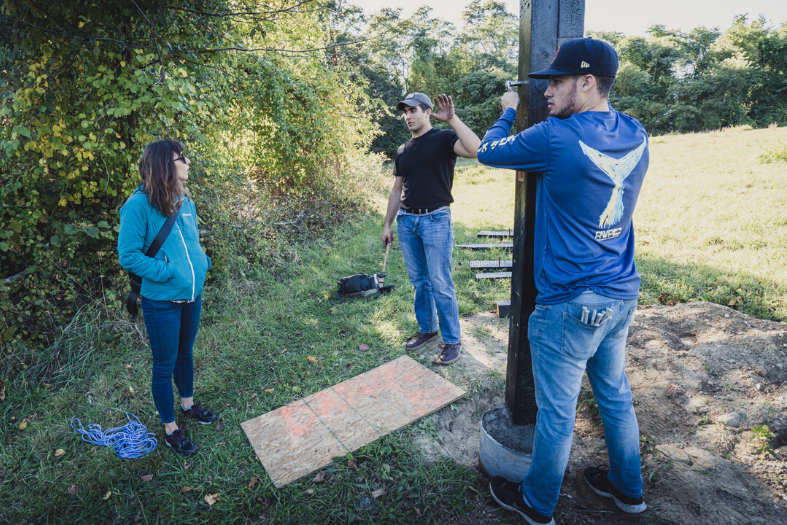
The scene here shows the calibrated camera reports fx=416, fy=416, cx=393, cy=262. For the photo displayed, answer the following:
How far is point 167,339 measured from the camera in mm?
2773

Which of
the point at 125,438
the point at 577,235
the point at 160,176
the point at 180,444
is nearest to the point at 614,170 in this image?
the point at 577,235

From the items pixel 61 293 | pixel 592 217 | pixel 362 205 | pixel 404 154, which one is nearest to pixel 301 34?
pixel 362 205

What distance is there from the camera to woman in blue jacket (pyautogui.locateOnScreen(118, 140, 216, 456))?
2.58 meters

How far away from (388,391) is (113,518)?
1942 millimetres

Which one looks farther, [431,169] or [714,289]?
[714,289]

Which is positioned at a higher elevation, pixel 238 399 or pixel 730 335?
pixel 730 335

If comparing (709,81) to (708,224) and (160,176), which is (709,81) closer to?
(708,224)

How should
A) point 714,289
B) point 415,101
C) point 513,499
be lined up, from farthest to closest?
point 714,289 → point 415,101 → point 513,499

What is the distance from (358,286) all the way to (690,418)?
3.64 metres

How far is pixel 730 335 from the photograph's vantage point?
3.47m

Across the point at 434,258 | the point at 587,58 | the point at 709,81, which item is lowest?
the point at 434,258

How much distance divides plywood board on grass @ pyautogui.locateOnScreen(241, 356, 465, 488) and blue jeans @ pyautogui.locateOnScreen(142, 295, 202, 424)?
635 mm

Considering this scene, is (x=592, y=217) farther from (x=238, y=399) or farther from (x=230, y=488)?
(x=238, y=399)

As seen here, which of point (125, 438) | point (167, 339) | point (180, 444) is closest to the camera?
point (167, 339)
